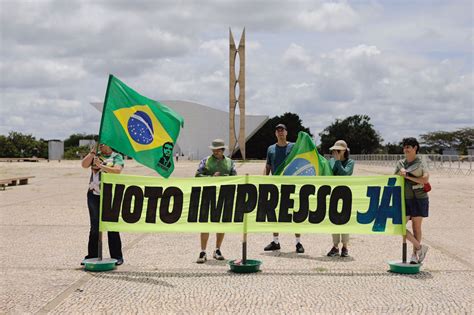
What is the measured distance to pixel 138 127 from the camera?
7.07 meters

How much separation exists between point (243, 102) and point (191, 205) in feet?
216

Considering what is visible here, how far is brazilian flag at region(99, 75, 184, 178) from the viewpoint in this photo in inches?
275

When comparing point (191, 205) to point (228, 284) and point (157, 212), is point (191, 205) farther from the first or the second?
point (228, 284)

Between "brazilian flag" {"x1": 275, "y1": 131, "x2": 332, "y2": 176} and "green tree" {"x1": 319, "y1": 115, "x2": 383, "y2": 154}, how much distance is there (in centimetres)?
9829

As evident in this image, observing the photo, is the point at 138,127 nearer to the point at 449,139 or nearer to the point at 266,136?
the point at 266,136

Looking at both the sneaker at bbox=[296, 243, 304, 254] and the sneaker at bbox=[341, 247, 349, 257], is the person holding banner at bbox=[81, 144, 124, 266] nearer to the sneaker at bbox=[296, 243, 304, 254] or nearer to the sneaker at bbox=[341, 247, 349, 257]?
the sneaker at bbox=[296, 243, 304, 254]

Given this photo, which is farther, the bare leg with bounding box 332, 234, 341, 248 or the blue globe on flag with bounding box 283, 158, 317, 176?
the bare leg with bounding box 332, 234, 341, 248

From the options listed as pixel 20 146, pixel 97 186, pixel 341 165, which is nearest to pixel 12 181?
pixel 97 186

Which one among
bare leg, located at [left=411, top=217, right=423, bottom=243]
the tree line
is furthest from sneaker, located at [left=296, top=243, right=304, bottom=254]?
the tree line

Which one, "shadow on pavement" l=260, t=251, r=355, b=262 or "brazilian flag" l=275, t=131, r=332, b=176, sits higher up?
"brazilian flag" l=275, t=131, r=332, b=176

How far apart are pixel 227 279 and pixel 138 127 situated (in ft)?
6.78

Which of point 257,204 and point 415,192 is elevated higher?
point 415,192

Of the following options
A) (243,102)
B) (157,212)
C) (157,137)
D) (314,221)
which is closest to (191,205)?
(157,212)

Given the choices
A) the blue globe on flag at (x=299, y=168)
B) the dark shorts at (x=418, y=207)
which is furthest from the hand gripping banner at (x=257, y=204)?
the blue globe on flag at (x=299, y=168)
